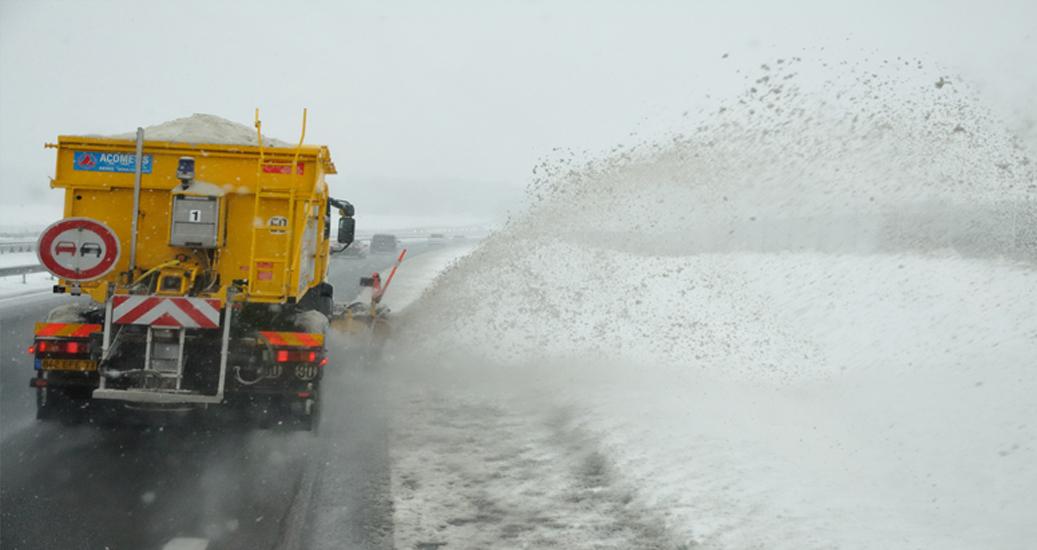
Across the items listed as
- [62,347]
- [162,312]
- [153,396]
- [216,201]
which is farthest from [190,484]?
[216,201]

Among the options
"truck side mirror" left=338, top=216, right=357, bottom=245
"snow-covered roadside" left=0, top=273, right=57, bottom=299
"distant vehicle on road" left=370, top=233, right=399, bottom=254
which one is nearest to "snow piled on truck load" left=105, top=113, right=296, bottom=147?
"truck side mirror" left=338, top=216, right=357, bottom=245

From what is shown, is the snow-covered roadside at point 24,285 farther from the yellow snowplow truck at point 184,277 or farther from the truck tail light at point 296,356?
the truck tail light at point 296,356

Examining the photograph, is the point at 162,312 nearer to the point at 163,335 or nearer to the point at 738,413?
the point at 163,335

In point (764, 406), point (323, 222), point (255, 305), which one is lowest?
point (764, 406)

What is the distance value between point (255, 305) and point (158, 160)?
1658mm

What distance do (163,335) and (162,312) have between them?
223 millimetres

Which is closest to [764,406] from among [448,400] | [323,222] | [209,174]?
[448,400]

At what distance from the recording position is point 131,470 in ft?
23.1

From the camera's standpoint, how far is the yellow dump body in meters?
7.48

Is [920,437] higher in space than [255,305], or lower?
lower

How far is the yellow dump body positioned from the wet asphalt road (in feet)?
4.99

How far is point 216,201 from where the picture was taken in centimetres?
745

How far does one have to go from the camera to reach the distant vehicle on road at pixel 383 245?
2239 inches

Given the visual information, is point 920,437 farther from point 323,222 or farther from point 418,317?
point 418,317
